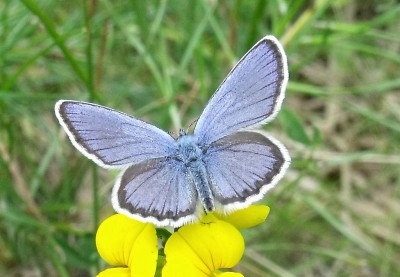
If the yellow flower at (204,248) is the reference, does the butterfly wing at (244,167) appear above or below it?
above

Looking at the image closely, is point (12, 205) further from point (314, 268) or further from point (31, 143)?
point (314, 268)

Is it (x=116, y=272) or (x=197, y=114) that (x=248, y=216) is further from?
(x=197, y=114)

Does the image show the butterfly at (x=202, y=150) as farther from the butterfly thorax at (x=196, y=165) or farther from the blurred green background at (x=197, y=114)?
the blurred green background at (x=197, y=114)

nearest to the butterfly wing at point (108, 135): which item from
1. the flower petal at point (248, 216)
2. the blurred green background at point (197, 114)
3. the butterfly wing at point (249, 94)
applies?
the butterfly wing at point (249, 94)

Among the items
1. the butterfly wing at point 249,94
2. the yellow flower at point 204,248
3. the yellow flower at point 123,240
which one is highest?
the butterfly wing at point 249,94

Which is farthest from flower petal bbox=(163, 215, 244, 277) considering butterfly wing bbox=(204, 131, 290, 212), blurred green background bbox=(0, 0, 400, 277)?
blurred green background bbox=(0, 0, 400, 277)

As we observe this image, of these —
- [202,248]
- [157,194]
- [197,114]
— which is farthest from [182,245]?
[197,114]

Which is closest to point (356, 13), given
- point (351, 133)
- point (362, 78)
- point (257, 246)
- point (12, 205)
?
point (362, 78)
